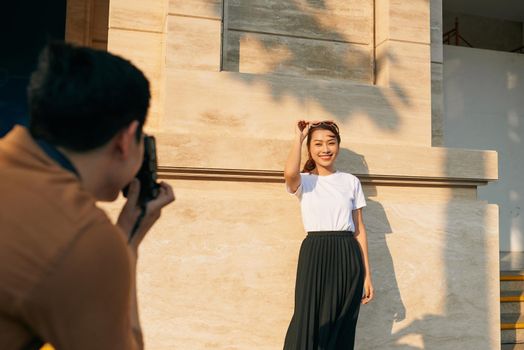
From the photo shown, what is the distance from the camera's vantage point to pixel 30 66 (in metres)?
7.75

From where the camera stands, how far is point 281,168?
3924 mm

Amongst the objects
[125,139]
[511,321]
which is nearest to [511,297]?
[511,321]

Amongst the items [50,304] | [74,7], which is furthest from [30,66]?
[50,304]

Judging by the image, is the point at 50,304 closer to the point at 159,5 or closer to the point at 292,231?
the point at 292,231

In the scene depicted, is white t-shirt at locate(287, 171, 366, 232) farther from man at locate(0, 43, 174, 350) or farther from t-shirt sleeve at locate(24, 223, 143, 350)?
t-shirt sleeve at locate(24, 223, 143, 350)

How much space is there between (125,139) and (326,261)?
2.44 metres

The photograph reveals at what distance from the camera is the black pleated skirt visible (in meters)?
3.24

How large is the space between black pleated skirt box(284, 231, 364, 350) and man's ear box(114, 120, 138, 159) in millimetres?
2398

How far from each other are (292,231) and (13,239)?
10.4ft

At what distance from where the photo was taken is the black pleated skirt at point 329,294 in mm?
3240

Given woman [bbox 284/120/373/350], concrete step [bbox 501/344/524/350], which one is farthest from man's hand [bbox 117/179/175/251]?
concrete step [bbox 501/344/524/350]

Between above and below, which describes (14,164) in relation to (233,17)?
below

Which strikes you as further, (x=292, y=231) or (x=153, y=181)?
→ (x=292, y=231)

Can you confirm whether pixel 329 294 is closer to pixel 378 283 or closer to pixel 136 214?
pixel 378 283
